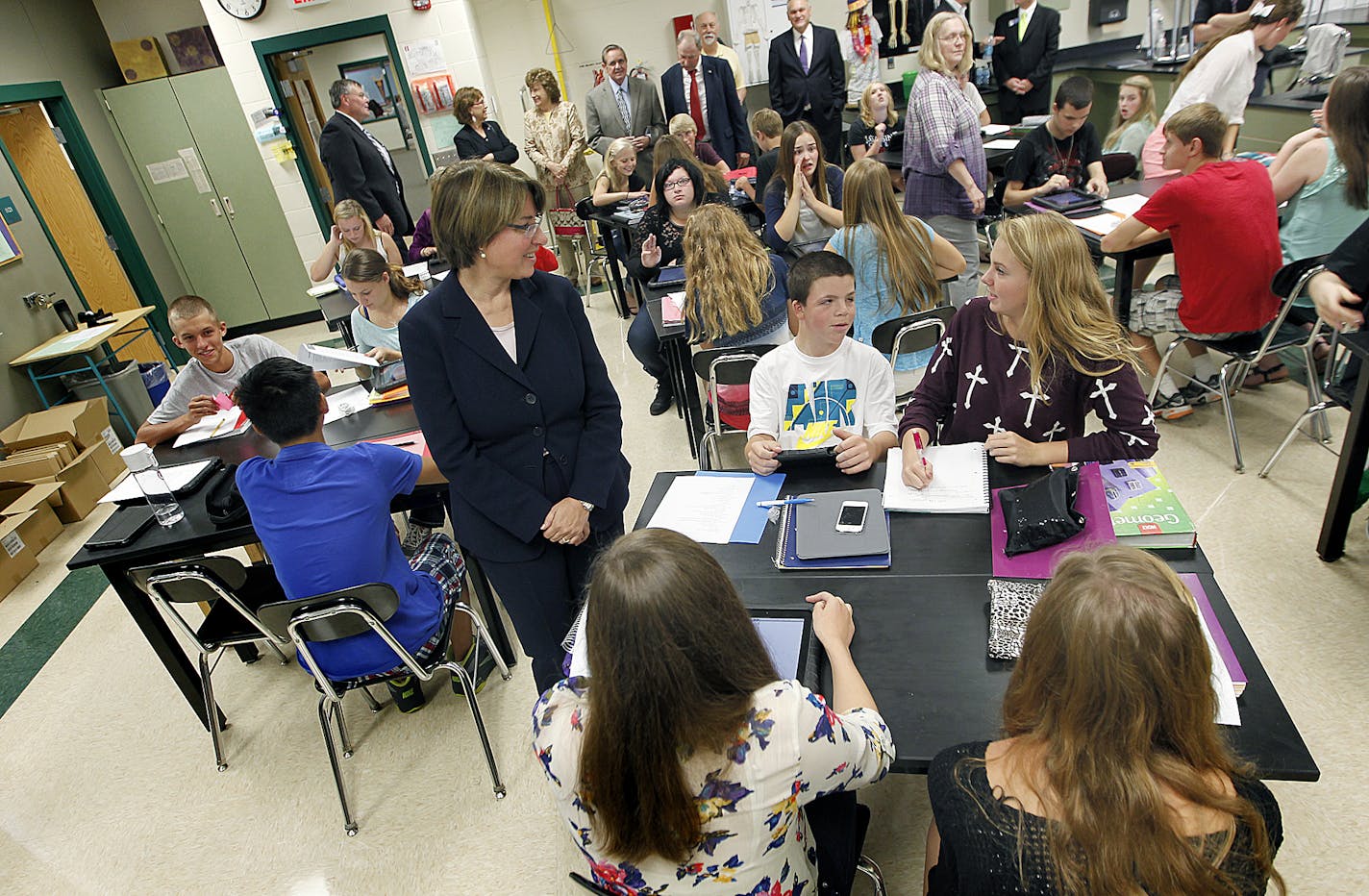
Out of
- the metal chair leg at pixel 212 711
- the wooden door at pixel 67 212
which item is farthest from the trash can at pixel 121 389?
the metal chair leg at pixel 212 711

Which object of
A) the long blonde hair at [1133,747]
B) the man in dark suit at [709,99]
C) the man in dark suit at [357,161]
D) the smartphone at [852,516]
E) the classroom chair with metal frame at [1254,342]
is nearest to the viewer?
the long blonde hair at [1133,747]

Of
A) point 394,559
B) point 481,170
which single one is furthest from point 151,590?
point 481,170

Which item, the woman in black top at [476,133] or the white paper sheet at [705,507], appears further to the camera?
the woman in black top at [476,133]

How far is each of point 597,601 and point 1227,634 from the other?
1.11 m

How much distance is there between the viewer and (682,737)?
1.09 m

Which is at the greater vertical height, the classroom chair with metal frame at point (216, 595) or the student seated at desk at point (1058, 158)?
the student seated at desk at point (1058, 158)

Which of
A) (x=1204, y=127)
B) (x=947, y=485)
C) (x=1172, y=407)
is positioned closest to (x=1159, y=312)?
(x=1172, y=407)

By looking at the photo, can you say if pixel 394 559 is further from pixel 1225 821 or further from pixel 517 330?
pixel 1225 821

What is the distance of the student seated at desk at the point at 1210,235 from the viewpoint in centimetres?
290

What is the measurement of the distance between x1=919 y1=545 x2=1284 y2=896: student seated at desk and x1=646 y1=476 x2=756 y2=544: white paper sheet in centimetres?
91

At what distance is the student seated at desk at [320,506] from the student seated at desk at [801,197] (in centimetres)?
263

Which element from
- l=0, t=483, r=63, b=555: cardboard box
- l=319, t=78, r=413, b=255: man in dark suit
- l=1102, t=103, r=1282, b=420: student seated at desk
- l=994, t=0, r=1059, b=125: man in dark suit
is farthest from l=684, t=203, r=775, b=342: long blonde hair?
l=994, t=0, r=1059, b=125: man in dark suit

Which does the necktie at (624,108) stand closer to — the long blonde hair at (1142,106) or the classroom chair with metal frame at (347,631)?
the long blonde hair at (1142,106)

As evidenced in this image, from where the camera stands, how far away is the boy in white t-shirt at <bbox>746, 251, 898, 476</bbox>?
7.85 feet
